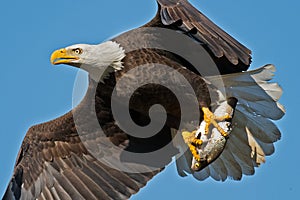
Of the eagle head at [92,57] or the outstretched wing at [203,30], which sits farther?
the eagle head at [92,57]

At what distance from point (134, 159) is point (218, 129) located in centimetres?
133

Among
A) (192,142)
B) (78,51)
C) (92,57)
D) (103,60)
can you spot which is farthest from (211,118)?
(78,51)

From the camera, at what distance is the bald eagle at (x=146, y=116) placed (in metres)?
7.64

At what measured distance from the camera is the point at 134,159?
870 cm

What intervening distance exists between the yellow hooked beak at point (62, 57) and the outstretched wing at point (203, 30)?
2.99 feet

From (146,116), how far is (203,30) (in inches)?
53.2

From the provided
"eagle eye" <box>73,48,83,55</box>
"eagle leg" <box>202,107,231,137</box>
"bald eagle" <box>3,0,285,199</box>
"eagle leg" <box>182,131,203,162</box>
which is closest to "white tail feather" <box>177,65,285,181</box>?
"bald eagle" <box>3,0,285,199</box>

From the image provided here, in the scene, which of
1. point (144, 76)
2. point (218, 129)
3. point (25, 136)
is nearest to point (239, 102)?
point (218, 129)

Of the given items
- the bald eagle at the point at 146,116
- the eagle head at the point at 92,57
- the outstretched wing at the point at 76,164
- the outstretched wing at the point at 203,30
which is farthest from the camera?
the outstretched wing at the point at 76,164

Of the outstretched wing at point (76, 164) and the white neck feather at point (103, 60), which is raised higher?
the white neck feather at point (103, 60)

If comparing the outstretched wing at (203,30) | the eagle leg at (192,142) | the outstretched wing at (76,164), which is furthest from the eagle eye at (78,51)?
the eagle leg at (192,142)

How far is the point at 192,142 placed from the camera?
26.0 ft

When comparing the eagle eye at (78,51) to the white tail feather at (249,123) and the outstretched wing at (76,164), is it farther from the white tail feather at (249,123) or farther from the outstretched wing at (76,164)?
the white tail feather at (249,123)

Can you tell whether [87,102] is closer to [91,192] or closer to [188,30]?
[91,192]
